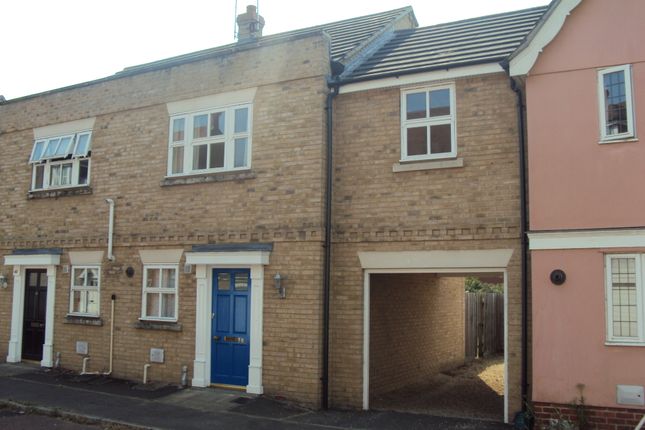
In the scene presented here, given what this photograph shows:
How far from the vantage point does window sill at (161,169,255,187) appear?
11469 millimetres

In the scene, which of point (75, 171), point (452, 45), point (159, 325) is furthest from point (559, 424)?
point (75, 171)

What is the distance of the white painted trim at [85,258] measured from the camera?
13.3m

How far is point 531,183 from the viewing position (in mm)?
8961

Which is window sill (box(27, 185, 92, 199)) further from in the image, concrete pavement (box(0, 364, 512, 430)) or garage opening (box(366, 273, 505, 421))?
garage opening (box(366, 273, 505, 421))

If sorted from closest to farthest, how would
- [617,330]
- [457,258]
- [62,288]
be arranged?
1. [617,330]
2. [457,258]
3. [62,288]

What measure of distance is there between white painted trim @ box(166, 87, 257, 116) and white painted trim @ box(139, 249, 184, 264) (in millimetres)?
2771

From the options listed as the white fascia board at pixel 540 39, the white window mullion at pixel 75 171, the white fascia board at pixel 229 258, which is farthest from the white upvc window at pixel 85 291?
the white fascia board at pixel 540 39

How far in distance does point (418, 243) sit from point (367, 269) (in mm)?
1007

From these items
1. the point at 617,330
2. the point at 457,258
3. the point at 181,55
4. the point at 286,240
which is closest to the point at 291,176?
the point at 286,240

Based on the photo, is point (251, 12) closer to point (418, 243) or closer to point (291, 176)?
point (291, 176)

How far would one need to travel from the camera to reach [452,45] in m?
11.3

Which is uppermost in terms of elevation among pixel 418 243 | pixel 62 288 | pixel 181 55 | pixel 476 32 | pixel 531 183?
pixel 181 55

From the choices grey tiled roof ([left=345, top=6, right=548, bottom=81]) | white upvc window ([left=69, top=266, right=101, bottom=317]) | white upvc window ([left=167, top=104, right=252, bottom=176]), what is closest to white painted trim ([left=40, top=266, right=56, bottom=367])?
white upvc window ([left=69, top=266, right=101, bottom=317])

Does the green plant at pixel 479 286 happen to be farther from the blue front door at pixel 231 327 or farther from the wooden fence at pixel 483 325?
the blue front door at pixel 231 327
